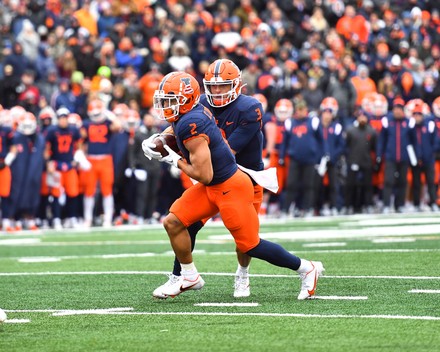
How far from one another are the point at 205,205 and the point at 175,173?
38.8ft

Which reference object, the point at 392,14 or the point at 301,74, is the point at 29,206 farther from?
the point at 392,14

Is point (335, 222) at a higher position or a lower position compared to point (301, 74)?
lower

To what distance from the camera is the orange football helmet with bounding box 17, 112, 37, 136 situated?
18.9 m

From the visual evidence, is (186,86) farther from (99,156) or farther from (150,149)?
(99,156)

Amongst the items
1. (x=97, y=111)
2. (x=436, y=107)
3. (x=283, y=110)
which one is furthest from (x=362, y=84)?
(x=97, y=111)

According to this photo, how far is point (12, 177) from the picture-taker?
62.3 ft

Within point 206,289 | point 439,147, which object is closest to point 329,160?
point 439,147

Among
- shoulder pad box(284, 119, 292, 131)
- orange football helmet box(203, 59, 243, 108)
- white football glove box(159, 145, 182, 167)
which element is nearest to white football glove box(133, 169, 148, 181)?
shoulder pad box(284, 119, 292, 131)

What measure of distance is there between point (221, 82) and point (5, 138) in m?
10.4

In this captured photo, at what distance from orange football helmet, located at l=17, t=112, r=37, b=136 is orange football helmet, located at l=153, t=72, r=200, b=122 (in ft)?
34.3

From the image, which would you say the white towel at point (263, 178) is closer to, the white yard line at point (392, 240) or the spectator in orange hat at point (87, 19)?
the white yard line at point (392, 240)

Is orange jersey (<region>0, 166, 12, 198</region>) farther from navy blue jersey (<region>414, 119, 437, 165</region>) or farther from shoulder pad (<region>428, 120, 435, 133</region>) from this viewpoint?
shoulder pad (<region>428, 120, 435, 133</region>)

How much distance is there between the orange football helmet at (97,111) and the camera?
65.0ft

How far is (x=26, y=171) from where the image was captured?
752 inches
